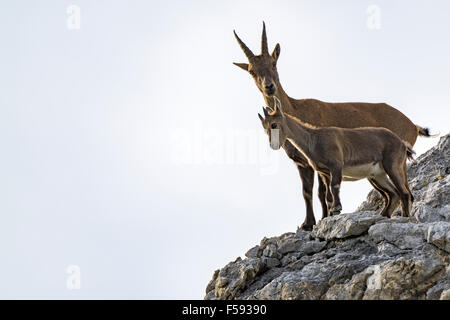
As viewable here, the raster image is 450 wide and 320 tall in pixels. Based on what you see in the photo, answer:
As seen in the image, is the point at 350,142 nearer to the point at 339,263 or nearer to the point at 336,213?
the point at 336,213

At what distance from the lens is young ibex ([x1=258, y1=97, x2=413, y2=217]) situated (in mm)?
13859

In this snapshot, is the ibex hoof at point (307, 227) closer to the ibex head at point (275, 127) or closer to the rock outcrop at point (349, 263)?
the rock outcrop at point (349, 263)

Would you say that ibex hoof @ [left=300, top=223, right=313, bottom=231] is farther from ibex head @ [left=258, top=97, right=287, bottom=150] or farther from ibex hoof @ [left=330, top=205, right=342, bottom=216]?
ibex head @ [left=258, top=97, right=287, bottom=150]

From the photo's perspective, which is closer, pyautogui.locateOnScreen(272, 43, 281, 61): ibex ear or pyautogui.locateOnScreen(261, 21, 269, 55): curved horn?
pyautogui.locateOnScreen(272, 43, 281, 61): ibex ear

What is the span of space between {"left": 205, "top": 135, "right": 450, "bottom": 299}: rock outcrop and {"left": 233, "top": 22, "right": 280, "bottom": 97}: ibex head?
11.4 feet

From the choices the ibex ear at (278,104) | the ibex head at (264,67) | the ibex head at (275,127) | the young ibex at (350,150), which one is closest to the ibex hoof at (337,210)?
the young ibex at (350,150)

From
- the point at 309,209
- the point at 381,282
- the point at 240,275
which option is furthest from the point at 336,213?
the point at 381,282

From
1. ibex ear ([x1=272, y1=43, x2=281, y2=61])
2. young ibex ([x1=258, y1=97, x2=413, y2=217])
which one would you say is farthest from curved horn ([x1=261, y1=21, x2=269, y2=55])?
young ibex ([x1=258, y1=97, x2=413, y2=217])

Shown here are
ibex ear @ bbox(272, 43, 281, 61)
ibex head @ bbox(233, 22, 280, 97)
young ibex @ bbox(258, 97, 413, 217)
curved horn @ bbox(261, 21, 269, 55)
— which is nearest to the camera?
young ibex @ bbox(258, 97, 413, 217)

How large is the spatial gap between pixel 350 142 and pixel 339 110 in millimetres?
2556

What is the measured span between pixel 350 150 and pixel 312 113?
2.47 meters

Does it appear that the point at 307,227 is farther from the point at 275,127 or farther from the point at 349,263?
the point at 349,263

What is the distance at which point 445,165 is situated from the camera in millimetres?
Result: 16250

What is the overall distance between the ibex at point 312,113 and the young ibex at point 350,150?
729 millimetres
